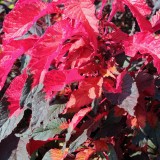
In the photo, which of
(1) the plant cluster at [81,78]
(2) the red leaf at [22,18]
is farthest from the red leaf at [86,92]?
(2) the red leaf at [22,18]

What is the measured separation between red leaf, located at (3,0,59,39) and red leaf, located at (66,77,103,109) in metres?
0.23

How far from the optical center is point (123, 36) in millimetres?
1147

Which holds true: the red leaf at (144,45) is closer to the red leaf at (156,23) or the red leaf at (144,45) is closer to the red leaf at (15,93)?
the red leaf at (156,23)

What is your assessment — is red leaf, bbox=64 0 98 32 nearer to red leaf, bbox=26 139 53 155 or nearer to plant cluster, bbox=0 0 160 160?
plant cluster, bbox=0 0 160 160

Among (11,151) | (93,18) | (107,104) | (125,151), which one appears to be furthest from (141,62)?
(11,151)

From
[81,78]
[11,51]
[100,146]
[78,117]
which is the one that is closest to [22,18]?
[11,51]

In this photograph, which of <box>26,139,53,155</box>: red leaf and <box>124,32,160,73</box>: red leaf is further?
<box>26,139,53,155</box>: red leaf

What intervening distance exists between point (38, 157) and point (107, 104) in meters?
0.44

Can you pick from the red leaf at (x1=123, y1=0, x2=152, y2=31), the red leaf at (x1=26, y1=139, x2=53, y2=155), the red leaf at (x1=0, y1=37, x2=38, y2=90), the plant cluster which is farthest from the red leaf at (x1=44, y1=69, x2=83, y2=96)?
the red leaf at (x1=26, y1=139, x2=53, y2=155)

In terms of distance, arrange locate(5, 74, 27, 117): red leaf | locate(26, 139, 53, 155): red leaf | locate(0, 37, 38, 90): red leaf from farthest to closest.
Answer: locate(26, 139, 53, 155): red leaf, locate(5, 74, 27, 117): red leaf, locate(0, 37, 38, 90): red leaf

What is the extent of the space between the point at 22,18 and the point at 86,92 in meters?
0.29

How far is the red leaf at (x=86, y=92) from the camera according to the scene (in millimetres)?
1075

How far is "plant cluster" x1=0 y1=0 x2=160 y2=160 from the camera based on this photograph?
103 centimetres

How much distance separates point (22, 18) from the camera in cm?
105
